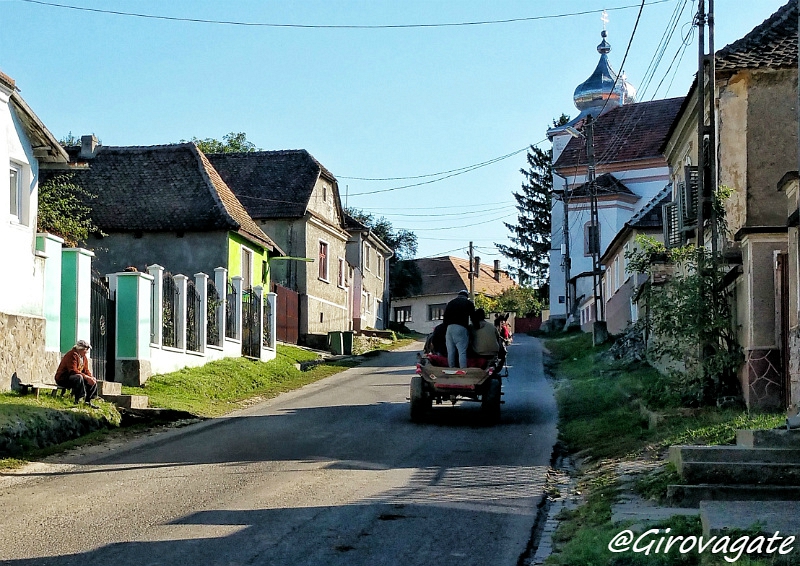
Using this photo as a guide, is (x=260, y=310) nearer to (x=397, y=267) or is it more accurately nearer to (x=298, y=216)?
(x=298, y=216)

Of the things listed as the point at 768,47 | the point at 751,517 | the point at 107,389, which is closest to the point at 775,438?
the point at 751,517

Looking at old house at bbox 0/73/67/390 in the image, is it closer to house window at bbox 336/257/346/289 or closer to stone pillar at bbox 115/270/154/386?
stone pillar at bbox 115/270/154/386

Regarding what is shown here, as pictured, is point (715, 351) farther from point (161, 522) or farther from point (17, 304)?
point (17, 304)

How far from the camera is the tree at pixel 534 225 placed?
248 feet

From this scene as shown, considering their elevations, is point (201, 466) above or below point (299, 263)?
below

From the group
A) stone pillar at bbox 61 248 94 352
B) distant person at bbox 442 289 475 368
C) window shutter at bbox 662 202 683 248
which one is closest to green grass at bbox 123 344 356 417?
stone pillar at bbox 61 248 94 352

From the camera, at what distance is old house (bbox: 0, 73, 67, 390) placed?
1712 centimetres

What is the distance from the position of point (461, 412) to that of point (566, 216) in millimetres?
36609

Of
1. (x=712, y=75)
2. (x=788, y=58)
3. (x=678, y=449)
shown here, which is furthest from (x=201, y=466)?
(x=788, y=58)

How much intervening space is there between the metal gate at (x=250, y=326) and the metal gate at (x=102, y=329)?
8664 mm

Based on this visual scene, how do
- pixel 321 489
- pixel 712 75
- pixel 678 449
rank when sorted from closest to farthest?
pixel 678 449, pixel 321 489, pixel 712 75

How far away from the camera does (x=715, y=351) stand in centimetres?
1559

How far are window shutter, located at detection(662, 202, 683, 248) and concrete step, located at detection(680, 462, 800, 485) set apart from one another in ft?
43.9

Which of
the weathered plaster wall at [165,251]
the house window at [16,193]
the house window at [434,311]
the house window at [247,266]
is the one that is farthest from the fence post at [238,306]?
the house window at [434,311]
